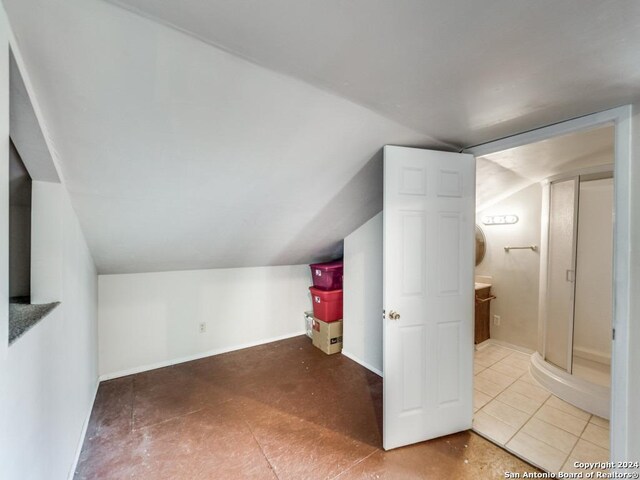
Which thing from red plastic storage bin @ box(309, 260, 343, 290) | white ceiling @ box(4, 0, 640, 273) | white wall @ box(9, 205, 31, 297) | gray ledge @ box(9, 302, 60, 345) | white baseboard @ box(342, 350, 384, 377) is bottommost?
white baseboard @ box(342, 350, 384, 377)

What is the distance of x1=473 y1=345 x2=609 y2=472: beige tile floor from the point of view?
1.74 metres

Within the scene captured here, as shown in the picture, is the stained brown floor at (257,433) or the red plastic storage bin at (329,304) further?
the red plastic storage bin at (329,304)

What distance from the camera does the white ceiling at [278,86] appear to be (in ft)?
2.74

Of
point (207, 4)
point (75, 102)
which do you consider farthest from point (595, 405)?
point (75, 102)

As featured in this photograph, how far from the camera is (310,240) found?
2938 mm

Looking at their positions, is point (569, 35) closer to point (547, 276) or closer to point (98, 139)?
point (98, 139)

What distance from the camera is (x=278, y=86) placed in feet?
3.93

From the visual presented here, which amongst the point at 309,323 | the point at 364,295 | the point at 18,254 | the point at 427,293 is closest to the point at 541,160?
the point at 427,293

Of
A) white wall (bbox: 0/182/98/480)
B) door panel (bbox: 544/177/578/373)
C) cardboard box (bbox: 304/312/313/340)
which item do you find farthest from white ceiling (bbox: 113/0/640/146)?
cardboard box (bbox: 304/312/313/340)

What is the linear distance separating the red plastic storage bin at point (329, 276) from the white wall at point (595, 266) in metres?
2.44

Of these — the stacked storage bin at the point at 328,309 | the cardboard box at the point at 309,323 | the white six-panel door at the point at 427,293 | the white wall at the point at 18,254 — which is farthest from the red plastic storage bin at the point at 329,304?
the white wall at the point at 18,254

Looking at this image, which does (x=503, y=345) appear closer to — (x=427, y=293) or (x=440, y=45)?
(x=427, y=293)

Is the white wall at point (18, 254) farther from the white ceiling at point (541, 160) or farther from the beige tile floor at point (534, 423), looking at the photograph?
the white ceiling at point (541, 160)

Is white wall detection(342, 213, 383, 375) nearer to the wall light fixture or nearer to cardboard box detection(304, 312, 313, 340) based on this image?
cardboard box detection(304, 312, 313, 340)
